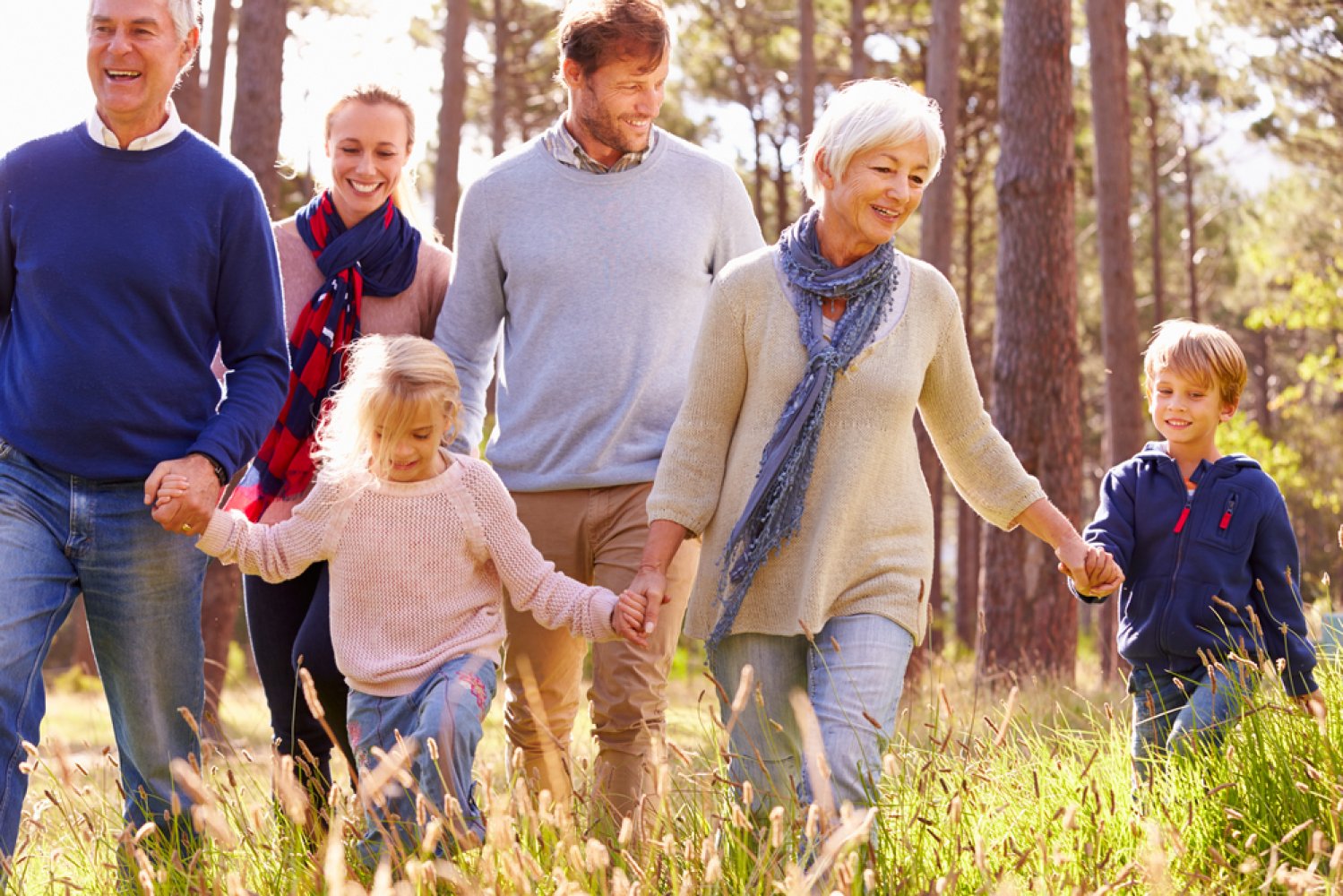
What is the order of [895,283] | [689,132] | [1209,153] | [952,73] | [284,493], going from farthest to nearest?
[1209,153] → [689,132] → [952,73] → [284,493] → [895,283]

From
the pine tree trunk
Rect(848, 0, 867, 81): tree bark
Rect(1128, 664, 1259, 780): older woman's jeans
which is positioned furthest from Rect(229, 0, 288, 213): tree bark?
the pine tree trunk

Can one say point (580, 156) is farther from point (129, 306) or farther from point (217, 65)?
point (217, 65)

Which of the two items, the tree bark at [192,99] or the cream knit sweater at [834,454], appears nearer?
the cream knit sweater at [834,454]

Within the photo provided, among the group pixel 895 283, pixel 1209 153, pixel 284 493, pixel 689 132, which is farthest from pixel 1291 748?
pixel 1209 153

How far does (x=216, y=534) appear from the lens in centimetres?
388

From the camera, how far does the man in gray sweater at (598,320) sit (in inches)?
171

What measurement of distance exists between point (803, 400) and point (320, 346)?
5.10 ft

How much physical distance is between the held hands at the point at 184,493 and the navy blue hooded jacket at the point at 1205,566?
2512 mm

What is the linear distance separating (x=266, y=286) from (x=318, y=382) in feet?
1.59

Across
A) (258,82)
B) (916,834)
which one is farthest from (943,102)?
(916,834)

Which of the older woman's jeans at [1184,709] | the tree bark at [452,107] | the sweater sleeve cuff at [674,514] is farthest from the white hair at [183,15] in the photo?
the tree bark at [452,107]

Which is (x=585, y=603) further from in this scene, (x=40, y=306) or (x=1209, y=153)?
(x=1209, y=153)

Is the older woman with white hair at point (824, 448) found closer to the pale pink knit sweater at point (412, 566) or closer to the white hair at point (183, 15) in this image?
the pale pink knit sweater at point (412, 566)

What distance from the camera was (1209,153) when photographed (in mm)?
35969
